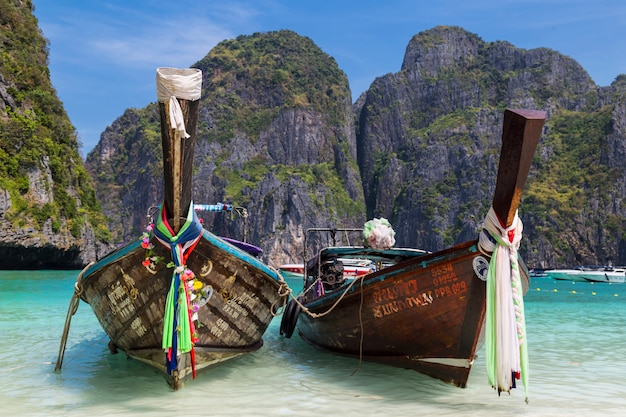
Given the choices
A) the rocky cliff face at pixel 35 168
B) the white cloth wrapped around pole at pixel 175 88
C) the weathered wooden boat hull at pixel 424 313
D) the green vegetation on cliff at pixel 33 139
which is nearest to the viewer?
the white cloth wrapped around pole at pixel 175 88

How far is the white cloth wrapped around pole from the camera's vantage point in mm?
4762

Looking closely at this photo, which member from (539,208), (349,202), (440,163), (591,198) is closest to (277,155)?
(349,202)

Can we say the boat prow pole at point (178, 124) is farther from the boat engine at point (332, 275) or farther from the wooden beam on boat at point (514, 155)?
the boat engine at point (332, 275)

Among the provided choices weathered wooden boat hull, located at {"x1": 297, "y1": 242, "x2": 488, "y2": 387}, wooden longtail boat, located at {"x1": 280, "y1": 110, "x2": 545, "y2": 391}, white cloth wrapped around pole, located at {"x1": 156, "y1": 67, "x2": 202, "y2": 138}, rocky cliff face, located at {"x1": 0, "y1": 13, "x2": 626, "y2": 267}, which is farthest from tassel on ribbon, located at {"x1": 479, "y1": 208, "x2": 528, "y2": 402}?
rocky cliff face, located at {"x1": 0, "y1": 13, "x2": 626, "y2": 267}

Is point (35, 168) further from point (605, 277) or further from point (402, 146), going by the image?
point (402, 146)

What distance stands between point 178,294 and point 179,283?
117mm

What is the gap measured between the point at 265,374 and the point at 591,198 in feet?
321

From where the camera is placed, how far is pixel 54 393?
6.43 metres

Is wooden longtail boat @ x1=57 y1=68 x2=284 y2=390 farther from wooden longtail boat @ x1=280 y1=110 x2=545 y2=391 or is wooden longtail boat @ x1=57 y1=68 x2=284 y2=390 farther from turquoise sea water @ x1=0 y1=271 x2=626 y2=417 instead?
wooden longtail boat @ x1=280 y1=110 x2=545 y2=391

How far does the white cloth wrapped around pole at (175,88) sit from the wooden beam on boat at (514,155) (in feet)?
9.54

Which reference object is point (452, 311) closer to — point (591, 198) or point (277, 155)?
point (591, 198)

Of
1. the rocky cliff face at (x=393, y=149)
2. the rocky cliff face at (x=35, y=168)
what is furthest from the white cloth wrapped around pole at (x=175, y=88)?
the rocky cliff face at (x=393, y=149)

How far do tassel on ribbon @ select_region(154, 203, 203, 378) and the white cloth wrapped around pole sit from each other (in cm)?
119

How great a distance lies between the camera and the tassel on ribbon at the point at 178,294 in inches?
221
